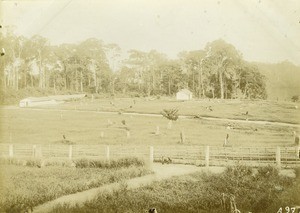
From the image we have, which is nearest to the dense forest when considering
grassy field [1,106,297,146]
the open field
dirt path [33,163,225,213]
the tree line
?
the tree line

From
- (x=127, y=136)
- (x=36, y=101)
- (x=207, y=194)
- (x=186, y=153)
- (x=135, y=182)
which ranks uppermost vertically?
(x=36, y=101)

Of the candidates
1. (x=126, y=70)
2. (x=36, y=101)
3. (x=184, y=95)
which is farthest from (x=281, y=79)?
(x=36, y=101)

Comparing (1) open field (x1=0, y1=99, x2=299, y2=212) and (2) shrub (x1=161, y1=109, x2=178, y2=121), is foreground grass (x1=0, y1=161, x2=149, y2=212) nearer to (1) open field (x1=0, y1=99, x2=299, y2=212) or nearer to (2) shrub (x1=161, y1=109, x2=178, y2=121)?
(1) open field (x1=0, y1=99, x2=299, y2=212)

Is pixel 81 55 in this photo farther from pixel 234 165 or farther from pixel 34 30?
pixel 234 165

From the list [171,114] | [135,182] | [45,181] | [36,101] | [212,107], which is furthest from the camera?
[212,107]

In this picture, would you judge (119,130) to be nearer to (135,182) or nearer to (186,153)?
(135,182)
